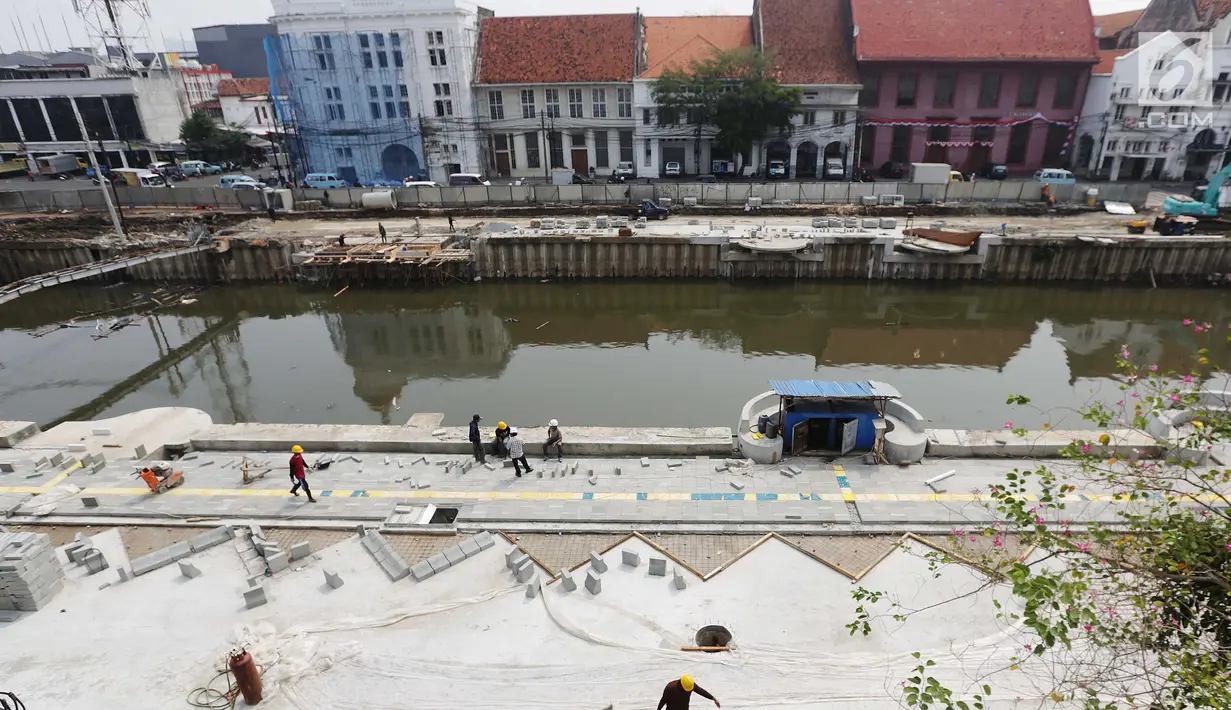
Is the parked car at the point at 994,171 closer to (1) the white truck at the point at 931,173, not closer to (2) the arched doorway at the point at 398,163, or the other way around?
(1) the white truck at the point at 931,173

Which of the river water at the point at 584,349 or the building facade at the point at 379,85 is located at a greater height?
the building facade at the point at 379,85

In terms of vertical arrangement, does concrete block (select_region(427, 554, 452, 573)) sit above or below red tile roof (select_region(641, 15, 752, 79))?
below

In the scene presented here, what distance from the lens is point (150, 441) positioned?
15.0 meters

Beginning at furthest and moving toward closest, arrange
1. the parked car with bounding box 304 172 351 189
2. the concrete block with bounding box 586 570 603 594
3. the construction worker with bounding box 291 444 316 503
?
1. the parked car with bounding box 304 172 351 189
2. the construction worker with bounding box 291 444 316 503
3. the concrete block with bounding box 586 570 603 594

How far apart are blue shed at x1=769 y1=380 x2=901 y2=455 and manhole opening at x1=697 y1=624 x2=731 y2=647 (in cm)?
509

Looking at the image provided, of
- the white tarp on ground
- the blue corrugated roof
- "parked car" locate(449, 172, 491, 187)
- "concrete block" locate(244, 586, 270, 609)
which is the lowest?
the white tarp on ground

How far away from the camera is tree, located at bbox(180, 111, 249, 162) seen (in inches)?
2106

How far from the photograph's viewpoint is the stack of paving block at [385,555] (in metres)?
9.94

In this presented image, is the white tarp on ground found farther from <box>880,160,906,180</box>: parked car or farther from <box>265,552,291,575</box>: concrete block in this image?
<box>880,160,906,180</box>: parked car

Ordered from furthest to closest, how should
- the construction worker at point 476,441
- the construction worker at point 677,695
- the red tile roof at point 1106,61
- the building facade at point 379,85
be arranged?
the building facade at point 379,85 → the red tile roof at point 1106,61 → the construction worker at point 476,441 → the construction worker at point 677,695

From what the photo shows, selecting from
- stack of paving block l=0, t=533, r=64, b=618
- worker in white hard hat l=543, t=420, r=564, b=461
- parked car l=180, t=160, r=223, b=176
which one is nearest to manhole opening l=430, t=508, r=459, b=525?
worker in white hard hat l=543, t=420, r=564, b=461

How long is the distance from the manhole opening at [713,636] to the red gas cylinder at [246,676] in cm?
546

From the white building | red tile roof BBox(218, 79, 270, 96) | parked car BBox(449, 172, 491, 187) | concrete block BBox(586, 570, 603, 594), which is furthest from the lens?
red tile roof BBox(218, 79, 270, 96)

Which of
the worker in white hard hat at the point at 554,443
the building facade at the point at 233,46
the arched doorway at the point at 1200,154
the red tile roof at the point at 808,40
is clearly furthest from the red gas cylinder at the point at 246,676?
the building facade at the point at 233,46
